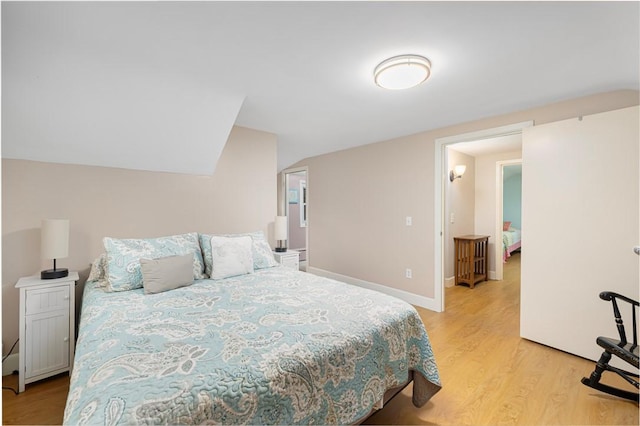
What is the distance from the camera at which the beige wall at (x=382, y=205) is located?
3.36 meters

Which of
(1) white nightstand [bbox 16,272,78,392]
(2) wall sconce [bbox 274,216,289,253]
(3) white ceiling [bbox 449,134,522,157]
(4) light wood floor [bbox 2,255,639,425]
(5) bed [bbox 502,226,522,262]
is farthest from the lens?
(5) bed [bbox 502,226,522,262]

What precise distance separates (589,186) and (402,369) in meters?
2.12

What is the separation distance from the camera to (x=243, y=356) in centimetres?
114

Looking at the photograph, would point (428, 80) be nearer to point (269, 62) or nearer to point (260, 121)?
point (269, 62)

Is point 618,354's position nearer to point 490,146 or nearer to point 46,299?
point 490,146

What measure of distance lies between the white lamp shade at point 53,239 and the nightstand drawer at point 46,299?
0.81 feet

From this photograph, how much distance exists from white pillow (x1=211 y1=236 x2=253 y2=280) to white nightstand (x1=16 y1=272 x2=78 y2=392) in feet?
3.30

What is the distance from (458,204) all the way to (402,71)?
3.44 m

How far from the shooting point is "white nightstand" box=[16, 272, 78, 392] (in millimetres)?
1874

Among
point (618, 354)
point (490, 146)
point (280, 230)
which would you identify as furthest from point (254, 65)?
point (490, 146)

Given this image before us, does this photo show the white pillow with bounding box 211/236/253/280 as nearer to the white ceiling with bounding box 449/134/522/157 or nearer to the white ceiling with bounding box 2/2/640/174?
the white ceiling with bounding box 2/2/640/174

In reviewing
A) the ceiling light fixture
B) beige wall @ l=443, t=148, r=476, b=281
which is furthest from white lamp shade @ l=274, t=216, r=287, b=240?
beige wall @ l=443, t=148, r=476, b=281

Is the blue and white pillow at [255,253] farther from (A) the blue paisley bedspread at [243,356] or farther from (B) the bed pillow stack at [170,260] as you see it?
(A) the blue paisley bedspread at [243,356]

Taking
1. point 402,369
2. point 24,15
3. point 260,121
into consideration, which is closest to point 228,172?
point 260,121
